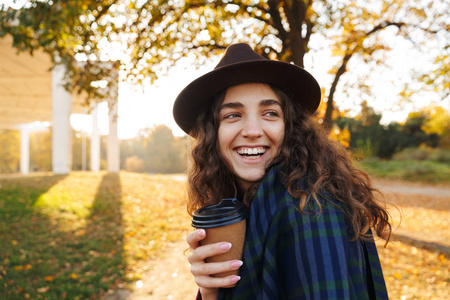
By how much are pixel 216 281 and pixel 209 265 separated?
7cm

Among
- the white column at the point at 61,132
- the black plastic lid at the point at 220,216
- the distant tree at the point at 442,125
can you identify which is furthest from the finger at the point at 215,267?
the distant tree at the point at 442,125

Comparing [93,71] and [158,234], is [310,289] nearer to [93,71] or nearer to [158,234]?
[93,71]

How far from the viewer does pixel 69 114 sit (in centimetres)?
1630

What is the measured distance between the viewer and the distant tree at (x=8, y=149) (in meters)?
44.7

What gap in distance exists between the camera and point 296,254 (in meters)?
1.18

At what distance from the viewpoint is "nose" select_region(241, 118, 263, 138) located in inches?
64.6

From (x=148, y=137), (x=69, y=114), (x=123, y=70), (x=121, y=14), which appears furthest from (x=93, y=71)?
(x=148, y=137)

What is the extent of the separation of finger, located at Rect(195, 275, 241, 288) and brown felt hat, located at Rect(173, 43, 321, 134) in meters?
0.97

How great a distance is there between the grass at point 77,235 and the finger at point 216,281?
3740mm

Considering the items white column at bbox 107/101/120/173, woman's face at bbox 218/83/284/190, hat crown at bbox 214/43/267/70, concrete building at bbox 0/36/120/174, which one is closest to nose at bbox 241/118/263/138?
woman's face at bbox 218/83/284/190

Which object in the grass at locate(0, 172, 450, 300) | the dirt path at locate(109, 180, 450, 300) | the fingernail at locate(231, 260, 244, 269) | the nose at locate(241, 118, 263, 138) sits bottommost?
the dirt path at locate(109, 180, 450, 300)

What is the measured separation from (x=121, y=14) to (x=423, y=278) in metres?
6.89

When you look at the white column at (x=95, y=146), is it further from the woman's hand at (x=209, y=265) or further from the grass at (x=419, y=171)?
the woman's hand at (x=209, y=265)

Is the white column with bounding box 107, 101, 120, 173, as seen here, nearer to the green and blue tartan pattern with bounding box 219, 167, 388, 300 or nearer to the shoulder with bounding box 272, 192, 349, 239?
the green and blue tartan pattern with bounding box 219, 167, 388, 300
